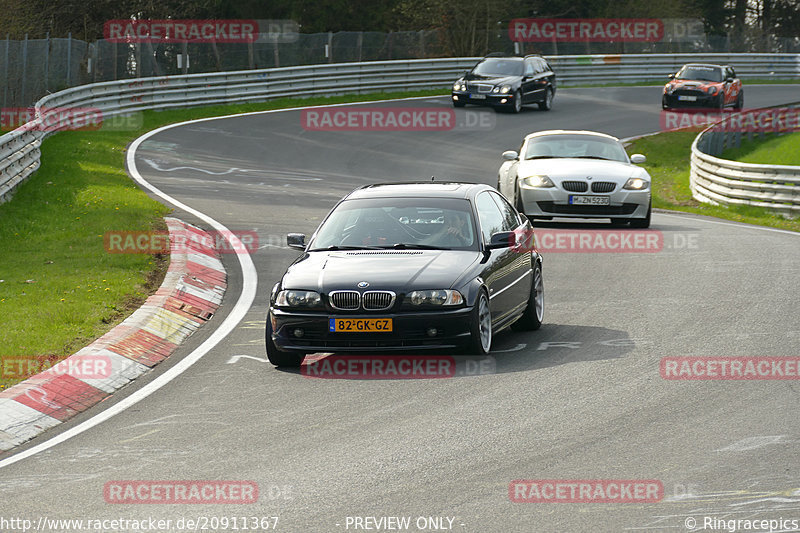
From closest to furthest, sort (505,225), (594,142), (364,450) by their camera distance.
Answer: (364,450)
(505,225)
(594,142)

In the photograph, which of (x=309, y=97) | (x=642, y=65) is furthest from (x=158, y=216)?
(x=642, y=65)

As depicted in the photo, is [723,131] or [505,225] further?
[723,131]

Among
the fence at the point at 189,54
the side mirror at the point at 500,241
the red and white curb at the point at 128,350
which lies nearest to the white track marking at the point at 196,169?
the fence at the point at 189,54

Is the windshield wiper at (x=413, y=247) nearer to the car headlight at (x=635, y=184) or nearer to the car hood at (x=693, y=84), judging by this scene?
the car headlight at (x=635, y=184)

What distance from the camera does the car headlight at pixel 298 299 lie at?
31.7 feet

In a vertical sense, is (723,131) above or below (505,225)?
below

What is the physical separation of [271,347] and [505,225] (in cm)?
280

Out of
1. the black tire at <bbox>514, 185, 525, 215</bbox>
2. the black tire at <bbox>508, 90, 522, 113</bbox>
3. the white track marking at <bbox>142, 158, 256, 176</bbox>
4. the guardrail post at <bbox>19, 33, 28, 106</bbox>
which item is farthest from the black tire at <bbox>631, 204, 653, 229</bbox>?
the black tire at <bbox>508, 90, 522, 113</bbox>

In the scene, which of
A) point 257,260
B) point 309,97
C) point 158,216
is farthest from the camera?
point 309,97

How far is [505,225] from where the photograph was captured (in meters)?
11.6

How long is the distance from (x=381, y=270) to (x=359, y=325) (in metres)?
0.53

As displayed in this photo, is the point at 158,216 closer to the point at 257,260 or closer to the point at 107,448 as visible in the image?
the point at 257,260

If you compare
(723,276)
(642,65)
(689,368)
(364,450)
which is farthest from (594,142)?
(642,65)

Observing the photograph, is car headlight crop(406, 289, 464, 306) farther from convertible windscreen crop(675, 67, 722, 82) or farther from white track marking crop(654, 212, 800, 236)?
convertible windscreen crop(675, 67, 722, 82)
